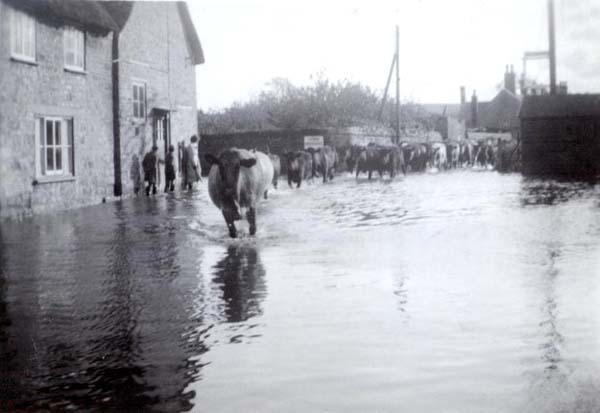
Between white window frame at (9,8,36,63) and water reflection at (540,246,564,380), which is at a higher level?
white window frame at (9,8,36,63)

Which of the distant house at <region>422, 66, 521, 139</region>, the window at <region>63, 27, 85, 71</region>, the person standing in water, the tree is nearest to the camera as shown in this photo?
the window at <region>63, 27, 85, 71</region>

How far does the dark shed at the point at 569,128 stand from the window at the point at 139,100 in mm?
12202

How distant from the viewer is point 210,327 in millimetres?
6738

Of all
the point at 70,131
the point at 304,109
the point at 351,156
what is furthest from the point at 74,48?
the point at 351,156

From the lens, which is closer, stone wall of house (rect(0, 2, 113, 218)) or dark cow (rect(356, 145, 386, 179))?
stone wall of house (rect(0, 2, 113, 218))

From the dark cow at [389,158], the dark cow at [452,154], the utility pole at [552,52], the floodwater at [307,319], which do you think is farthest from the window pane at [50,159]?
the dark cow at [452,154]

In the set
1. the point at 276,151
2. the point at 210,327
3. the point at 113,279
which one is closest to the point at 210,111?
the point at 276,151

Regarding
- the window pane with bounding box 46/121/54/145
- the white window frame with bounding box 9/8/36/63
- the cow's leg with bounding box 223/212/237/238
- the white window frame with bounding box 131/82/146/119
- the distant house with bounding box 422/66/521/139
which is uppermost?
the distant house with bounding box 422/66/521/139

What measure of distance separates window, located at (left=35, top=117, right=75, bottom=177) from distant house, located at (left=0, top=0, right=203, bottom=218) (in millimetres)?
25

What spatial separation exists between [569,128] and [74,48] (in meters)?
12.9

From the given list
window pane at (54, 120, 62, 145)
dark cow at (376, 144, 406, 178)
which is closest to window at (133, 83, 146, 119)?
window pane at (54, 120, 62, 145)

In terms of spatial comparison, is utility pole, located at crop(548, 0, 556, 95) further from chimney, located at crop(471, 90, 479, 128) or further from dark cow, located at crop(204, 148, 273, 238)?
chimney, located at crop(471, 90, 479, 128)

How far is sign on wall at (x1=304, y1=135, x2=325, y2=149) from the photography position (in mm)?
36656

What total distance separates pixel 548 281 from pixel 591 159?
9107mm
